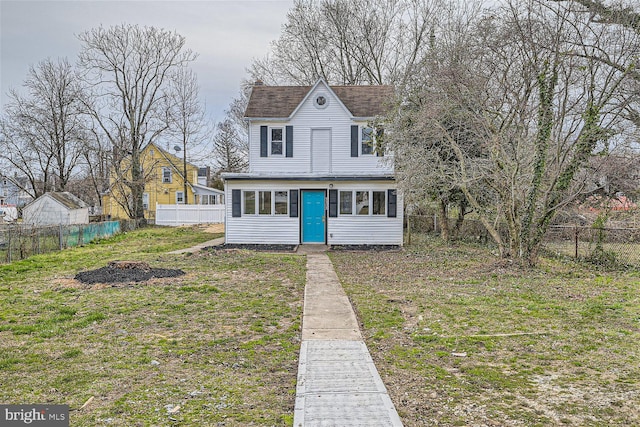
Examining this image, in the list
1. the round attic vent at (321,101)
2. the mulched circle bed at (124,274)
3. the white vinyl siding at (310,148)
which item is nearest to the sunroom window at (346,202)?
the white vinyl siding at (310,148)

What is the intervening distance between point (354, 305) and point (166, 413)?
174 inches

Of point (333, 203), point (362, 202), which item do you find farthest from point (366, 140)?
point (333, 203)

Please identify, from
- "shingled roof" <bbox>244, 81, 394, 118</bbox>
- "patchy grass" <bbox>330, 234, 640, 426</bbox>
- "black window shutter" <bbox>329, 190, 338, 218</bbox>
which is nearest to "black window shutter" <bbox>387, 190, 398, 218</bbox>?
"black window shutter" <bbox>329, 190, 338, 218</bbox>

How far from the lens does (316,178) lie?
54.8 ft

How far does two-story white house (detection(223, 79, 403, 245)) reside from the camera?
56.2 feet

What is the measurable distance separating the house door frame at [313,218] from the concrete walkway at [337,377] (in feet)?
33.3

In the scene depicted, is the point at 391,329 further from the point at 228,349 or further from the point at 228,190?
the point at 228,190

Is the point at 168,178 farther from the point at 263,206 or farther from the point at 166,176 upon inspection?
the point at 263,206

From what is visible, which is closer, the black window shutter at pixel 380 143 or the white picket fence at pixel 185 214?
the black window shutter at pixel 380 143

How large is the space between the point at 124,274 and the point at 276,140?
961cm

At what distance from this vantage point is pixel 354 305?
755cm

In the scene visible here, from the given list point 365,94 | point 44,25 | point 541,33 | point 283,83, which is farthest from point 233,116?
point 541,33

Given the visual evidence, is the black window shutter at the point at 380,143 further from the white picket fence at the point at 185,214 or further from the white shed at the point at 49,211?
the white shed at the point at 49,211

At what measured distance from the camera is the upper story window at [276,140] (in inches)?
712
